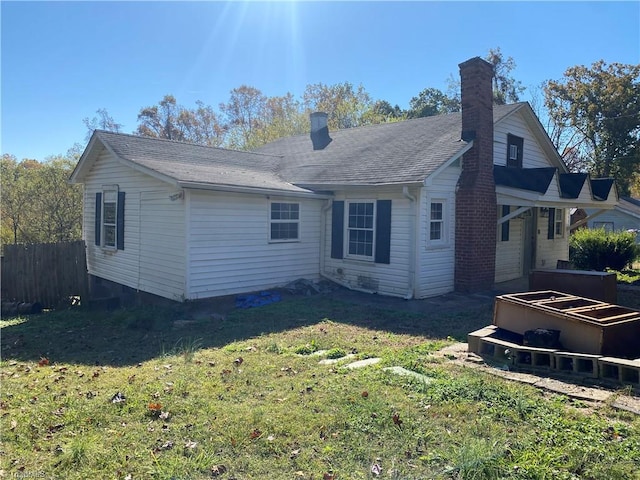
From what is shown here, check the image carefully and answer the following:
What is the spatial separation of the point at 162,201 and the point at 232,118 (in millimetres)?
35057

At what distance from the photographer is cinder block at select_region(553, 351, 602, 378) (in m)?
5.08

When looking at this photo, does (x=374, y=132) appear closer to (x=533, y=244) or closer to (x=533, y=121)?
(x=533, y=121)

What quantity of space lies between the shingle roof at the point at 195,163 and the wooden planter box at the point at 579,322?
21.5 feet

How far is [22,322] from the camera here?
1067 centimetres

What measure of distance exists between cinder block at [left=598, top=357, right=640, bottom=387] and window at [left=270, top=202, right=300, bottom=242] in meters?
8.24

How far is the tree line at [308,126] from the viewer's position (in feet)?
65.8

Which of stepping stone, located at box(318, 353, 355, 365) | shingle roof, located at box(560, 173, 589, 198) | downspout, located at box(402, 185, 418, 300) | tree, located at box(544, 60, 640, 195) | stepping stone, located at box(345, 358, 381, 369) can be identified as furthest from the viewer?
tree, located at box(544, 60, 640, 195)

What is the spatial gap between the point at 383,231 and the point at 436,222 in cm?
133

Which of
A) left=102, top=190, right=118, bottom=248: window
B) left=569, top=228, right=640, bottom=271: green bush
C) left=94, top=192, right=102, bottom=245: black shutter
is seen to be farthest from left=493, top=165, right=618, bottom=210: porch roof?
left=94, top=192, right=102, bottom=245: black shutter

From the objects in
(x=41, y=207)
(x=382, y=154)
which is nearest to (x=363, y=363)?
(x=382, y=154)

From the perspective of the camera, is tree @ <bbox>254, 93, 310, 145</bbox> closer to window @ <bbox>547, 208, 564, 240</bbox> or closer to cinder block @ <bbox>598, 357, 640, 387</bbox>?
window @ <bbox>547, 208, 564, 240</bbox>

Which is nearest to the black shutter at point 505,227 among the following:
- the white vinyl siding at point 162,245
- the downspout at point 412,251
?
the downspout at point 412,251

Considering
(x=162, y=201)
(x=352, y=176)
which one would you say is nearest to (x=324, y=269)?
(x=352, y=176)

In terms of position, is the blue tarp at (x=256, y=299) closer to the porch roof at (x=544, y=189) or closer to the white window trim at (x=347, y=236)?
the white window trim at (x=347, y=236)
